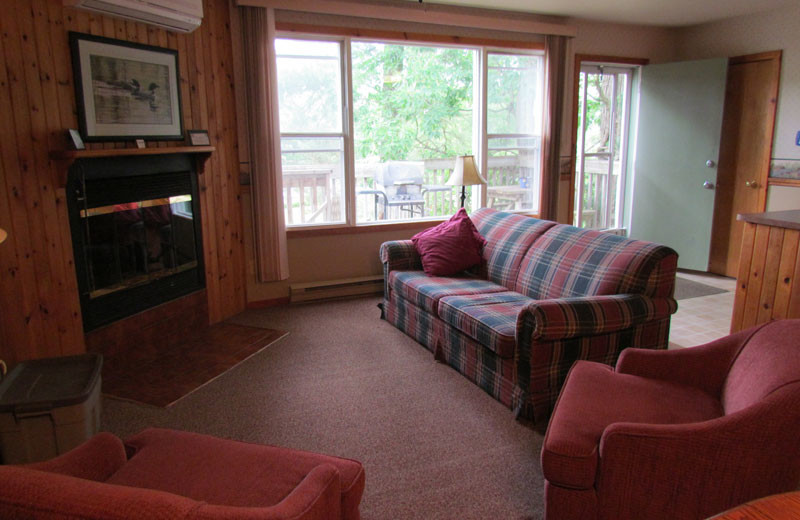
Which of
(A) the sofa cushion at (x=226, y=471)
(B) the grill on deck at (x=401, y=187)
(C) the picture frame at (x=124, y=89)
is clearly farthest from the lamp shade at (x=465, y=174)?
(A) the sofa cushion at (x=226, y=471)

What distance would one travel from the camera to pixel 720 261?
18.4 feet

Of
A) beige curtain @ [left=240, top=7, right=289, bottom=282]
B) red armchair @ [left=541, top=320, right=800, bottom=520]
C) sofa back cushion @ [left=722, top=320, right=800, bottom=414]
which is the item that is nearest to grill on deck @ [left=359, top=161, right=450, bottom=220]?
beige curtain @ [left=240, top=7, right=289, bottom=282]

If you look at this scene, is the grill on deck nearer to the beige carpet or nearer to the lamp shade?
the lamp shade

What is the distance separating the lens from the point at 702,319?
4246 millimetres

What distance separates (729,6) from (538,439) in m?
4.50

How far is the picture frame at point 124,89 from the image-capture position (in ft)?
9.94

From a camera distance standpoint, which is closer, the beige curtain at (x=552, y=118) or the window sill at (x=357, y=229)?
the window sill at (x=357, y=229)

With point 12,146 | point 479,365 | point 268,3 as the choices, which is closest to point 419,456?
point 479,365

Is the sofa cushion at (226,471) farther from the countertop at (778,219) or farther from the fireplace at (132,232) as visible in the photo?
the countertop at (778,219)

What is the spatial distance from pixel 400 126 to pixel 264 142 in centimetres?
131

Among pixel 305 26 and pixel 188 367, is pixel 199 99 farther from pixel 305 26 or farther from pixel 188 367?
pixel 188 367

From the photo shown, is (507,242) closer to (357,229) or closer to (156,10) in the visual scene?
(357,229)

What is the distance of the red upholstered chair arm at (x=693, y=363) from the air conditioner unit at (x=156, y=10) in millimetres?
3085

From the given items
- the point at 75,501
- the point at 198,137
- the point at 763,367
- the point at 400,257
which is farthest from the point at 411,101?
the point at 75,501
